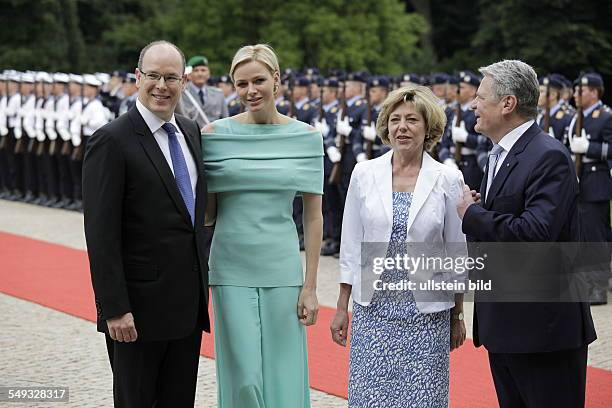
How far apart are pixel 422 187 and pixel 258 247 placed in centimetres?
73

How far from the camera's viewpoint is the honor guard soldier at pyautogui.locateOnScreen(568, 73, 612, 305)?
9562 mm

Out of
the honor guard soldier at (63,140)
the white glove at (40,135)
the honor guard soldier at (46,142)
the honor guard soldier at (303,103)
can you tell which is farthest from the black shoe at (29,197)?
the honor guard soldier at (303,103)

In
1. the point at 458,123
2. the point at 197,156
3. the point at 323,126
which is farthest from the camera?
the point at 323,126

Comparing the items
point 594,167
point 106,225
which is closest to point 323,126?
point 594,167

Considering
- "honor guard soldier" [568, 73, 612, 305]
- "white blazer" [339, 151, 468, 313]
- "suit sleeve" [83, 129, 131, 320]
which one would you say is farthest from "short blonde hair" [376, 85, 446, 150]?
"honor guard soldier" [568, 73, 612, 305]

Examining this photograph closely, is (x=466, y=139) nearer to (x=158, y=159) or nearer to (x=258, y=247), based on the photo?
(x=258, y=247)

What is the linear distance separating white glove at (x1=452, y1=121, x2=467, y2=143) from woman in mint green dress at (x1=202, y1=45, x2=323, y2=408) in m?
7.21

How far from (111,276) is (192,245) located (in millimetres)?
386

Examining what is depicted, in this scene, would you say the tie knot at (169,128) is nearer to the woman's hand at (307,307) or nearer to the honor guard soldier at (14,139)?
the woman's hand at (307,307)

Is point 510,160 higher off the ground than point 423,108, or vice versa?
point 423,108

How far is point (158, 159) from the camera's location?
169 inches

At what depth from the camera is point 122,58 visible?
123ft

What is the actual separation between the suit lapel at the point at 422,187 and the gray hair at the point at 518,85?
48 cm

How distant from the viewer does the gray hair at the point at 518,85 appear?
418 cm
